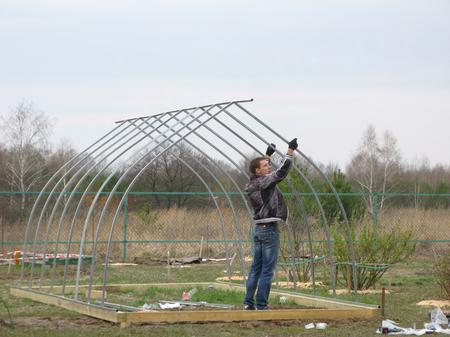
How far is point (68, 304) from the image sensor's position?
12.0 meters

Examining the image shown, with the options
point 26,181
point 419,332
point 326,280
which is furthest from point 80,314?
point 26,181

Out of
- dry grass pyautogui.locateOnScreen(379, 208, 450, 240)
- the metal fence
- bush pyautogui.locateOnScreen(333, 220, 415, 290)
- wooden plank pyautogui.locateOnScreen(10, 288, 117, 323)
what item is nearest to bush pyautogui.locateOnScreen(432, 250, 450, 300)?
bush pyautogui.locateOnScreen(333, 220, 415, 290)

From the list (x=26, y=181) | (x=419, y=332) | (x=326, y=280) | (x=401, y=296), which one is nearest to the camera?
(x=419, y=332)

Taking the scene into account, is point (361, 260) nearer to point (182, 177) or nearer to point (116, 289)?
point (116, 289)

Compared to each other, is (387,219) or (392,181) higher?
(392,181)

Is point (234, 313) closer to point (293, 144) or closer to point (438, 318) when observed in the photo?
point (293, 144)

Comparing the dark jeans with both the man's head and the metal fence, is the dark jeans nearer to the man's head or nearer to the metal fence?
the man's head

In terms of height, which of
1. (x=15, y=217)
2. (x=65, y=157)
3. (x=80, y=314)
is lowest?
(x=80, y=314)

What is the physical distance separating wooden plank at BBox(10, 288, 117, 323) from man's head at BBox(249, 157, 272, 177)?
236 cm

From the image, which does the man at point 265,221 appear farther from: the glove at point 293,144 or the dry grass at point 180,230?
the dry grass at point 180,230

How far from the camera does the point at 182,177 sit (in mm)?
34875

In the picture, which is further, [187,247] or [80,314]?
[187,247]

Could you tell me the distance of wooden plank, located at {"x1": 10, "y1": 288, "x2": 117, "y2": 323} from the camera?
1051cm

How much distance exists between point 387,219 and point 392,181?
20.9m
